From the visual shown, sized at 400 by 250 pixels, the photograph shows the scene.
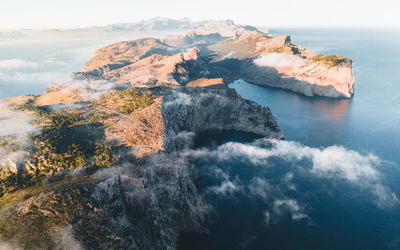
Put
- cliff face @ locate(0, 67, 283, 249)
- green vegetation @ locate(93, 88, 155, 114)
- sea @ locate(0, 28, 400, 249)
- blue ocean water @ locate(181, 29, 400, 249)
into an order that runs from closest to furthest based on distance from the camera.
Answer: cliff face @ locate(0, 67, 283, 249) < blue ocean water @ locate(181, 29, 400, 249) < sea @ locate(0, 28, 400, 249) < green vegetation @ locate(93, 88, 155, 114)

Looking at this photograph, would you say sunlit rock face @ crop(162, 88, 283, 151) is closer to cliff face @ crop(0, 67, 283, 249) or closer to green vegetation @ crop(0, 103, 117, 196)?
cliff face @ crop(0, 67, 283, 249)

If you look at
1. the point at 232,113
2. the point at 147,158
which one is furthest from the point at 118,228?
the point at 232,113

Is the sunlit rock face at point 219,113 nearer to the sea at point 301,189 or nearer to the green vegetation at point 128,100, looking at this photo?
the sea at point 301,189

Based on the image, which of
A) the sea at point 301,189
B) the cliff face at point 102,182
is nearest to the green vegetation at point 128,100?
the cliff face at point 102,182

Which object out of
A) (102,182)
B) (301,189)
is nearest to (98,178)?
(102,182)

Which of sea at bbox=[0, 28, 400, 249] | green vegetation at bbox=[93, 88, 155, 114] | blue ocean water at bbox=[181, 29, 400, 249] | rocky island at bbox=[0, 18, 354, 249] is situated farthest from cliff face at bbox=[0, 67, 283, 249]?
blue ocean water at bbox=[181, 29, 400, 249]

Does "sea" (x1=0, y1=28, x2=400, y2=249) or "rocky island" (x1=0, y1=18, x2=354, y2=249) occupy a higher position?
"rocky island" (x1=0, y1=18, x2=354, y2=249)

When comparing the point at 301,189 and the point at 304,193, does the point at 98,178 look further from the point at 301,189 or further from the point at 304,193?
the point at 301,189

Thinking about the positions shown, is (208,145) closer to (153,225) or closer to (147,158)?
(147,158)
